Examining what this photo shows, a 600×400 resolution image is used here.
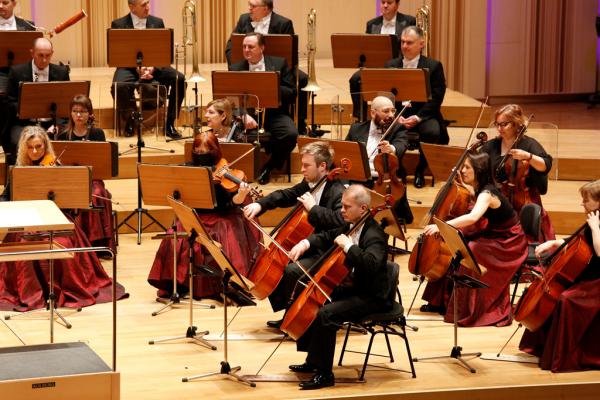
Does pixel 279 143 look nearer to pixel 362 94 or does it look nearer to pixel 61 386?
pixel 362 94

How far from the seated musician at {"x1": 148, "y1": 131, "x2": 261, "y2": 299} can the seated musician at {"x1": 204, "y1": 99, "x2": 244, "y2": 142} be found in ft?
1.72

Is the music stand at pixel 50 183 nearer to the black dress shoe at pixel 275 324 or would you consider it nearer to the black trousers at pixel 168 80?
the black dress shoe at pixel 275 324

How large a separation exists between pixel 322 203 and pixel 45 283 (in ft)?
5.49

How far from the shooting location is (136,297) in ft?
21.7

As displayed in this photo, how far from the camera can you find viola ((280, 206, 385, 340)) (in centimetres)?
525

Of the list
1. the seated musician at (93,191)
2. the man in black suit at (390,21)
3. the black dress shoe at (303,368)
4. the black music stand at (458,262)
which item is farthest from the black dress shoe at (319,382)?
the man in black suit at (390,21)

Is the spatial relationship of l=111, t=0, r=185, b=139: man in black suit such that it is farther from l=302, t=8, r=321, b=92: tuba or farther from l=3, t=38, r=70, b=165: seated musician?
l=302, t=8, r=321, b=92: tuba

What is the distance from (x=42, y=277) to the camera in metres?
6.41

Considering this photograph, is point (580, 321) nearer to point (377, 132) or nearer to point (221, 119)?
point (377, 132)

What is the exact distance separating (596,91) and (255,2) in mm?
4536

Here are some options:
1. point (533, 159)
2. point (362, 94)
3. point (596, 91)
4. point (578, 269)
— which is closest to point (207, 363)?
point (578, 269)

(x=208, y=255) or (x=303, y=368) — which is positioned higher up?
(x=208, y=255)

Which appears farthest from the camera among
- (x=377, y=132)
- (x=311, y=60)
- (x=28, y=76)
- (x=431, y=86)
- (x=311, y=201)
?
(x=311, y=60)

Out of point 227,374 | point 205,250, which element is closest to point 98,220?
point 205,250
